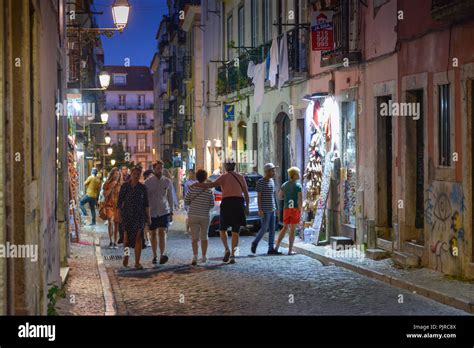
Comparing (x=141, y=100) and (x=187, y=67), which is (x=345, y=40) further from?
(x=141, y=100)

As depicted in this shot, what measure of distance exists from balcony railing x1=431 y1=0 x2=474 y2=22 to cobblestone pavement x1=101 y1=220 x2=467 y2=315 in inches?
154

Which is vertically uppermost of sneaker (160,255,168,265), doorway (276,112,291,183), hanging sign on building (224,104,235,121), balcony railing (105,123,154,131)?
balcony railing (105,123,154,131)

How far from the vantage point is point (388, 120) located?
54.9 feet

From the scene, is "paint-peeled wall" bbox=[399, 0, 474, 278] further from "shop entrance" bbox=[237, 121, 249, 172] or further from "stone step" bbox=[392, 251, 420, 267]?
"shop entrance" bbox=[237, 121, 249, 172]

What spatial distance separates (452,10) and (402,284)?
3.88 metres

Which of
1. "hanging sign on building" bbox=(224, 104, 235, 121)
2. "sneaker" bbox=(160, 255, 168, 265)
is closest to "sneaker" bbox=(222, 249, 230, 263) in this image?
"sneaker" bbox=(160, 255, 168, 265)

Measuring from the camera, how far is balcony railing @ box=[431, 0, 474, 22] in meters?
12.2

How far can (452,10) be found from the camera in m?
12.5

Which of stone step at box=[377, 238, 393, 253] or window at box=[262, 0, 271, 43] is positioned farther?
window at box=[262, 0, 271, 43]

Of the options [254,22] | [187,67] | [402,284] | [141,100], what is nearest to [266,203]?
[402,284]

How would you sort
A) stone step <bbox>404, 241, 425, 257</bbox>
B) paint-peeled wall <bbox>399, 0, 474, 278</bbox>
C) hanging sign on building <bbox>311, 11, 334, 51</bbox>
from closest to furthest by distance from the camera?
1. paint-peeled wall <bbox>399, 0, 474, 278</bbox>
2. stone step <bbox>404, 241, 425, 257</bbox>
3. hanging sign on building <bbox>311, 11, 334, 51</bbox>

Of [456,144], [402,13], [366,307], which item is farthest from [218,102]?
[366,307]

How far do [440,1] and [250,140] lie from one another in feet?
52.0
